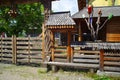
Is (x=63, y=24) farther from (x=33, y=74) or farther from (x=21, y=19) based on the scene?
(x=21, y=19)

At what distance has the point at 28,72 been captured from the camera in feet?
46.1

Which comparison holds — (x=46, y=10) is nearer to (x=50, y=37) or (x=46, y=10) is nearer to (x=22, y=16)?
(x=50, y=37)

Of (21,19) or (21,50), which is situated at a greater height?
(21,19)

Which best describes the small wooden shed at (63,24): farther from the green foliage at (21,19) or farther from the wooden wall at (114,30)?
the green foliage at (21,19)

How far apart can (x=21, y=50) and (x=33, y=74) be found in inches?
135

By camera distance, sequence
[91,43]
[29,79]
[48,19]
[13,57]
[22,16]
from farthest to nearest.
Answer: [22,16] < [13,57] < [48,19] < [91,43] < [29,79]

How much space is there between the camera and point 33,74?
532 inches

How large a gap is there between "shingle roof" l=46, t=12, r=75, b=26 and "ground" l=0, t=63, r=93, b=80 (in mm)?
2751

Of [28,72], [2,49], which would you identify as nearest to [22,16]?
[2,49]

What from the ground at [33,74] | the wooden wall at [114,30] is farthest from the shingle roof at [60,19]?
the ground at [33,74]

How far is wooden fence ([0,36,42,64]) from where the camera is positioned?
15539 mm

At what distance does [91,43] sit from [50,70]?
3.02 metres

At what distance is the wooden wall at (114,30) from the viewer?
14.4m

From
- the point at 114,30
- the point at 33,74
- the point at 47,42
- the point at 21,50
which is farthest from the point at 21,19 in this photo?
the point at 114,30
